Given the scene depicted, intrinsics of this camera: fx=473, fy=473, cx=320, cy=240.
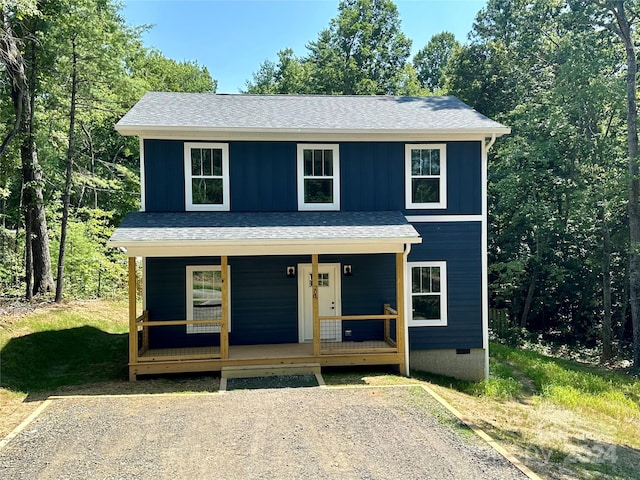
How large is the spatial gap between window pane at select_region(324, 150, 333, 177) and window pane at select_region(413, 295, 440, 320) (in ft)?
12.1

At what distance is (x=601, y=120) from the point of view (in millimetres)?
20281

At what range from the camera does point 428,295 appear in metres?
11.5

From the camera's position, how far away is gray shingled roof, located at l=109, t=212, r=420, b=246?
949 cm

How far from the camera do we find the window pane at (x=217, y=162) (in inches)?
438

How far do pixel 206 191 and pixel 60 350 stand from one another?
5342mm

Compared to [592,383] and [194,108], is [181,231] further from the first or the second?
[592,383]

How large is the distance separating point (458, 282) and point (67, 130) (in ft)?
49.3

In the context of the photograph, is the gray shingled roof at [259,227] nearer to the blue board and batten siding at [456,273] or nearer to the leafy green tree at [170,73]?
the blue board and batten siding at [456,273]

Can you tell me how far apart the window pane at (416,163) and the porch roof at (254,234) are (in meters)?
1.50

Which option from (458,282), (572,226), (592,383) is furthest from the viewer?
(572,226)

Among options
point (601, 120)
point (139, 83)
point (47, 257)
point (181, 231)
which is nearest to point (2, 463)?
point (181, 231)

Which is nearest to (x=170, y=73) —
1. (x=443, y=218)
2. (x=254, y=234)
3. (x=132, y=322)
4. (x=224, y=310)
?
(x=254, y=234)

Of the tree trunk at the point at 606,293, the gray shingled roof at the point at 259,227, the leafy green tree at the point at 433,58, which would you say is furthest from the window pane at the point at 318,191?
the leafy green tree at the point at 433,58

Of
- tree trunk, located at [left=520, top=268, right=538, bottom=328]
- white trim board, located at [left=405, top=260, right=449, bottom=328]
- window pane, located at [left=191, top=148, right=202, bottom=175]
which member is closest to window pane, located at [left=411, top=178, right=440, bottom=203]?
white trim board, located at [left=405, top=260, right=449, bottom=328]
